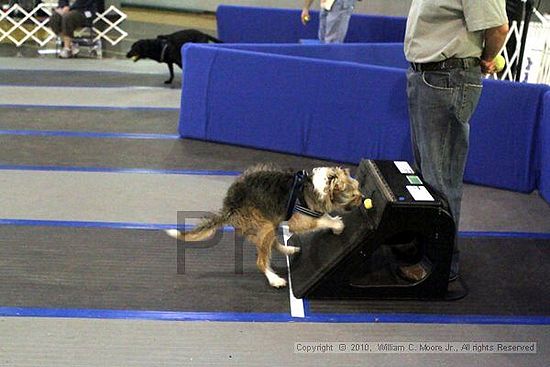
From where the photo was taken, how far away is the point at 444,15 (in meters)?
3.02

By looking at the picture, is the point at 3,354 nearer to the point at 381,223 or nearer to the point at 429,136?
the point at 381,223

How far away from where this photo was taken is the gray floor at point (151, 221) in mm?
2848

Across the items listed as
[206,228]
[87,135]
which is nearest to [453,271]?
[206,228]

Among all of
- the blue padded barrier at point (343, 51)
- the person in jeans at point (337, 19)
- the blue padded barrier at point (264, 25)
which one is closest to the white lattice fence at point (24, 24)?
the blue padded barrier at point (264, 25)

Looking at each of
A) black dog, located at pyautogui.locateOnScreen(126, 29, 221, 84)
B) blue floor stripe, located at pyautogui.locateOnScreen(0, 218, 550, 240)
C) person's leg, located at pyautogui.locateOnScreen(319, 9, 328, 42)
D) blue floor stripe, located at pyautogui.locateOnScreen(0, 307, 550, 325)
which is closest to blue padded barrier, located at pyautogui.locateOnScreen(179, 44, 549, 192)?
blue floor stripe, located at pyautogui.locateOnScreen(0, 218, 550, 240)

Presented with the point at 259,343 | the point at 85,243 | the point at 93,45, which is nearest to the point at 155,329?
the point at 259,343

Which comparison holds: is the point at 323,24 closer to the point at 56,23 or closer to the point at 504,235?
the point at 504,235

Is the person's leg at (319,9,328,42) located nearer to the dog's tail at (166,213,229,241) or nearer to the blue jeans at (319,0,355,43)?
the blue jeans at (319,0,355,43)

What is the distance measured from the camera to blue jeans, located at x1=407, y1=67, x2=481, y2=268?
3160 mm

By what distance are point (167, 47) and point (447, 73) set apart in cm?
583

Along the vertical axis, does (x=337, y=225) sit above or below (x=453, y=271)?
above

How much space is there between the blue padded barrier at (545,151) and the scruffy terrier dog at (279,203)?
208cm

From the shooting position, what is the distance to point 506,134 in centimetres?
491

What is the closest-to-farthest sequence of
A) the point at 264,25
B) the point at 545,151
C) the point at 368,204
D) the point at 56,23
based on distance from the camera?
the point at 368,204, the point at 545,151, the point at 264,25, the point at 56,23
